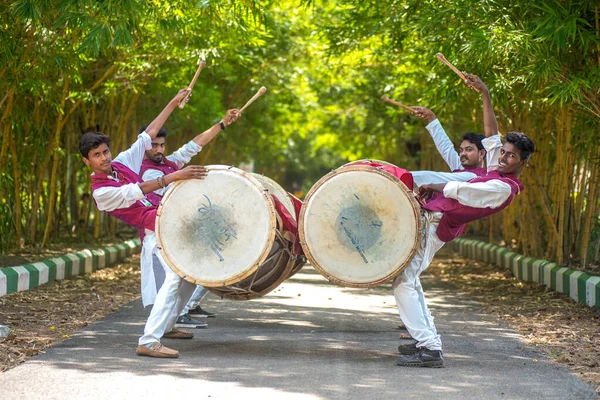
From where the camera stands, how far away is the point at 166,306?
6.91m

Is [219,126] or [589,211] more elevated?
[219,126]

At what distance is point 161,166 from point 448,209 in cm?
287

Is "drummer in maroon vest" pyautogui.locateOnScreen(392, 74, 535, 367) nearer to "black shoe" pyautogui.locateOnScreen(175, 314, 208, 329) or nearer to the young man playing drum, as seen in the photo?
"black shoe" pyautogui.locateOnScreen(175, 314, 208, 329)

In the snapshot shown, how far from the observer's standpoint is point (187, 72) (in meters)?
16.3

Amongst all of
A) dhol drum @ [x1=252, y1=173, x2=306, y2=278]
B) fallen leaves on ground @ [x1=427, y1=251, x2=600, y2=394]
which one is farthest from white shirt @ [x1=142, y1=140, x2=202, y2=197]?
fallen leaves on ground @ [x1=427, y1=251, x2=600, y2=394]

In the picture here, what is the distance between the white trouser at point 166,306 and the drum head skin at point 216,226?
0.19 m

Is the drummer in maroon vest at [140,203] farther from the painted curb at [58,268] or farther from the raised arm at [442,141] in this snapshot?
the painted curb at [58,268]

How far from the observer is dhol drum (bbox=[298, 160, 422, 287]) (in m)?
6.77

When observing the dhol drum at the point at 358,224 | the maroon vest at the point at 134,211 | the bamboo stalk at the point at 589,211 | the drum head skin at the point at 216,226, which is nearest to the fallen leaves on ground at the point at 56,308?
the maroon vest at the point at 134,211

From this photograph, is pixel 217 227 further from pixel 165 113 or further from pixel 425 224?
pixel 425 224

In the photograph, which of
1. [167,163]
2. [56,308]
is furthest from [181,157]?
[56,308]

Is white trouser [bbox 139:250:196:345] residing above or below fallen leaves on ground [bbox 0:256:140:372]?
above

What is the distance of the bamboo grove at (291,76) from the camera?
9469 millimetres

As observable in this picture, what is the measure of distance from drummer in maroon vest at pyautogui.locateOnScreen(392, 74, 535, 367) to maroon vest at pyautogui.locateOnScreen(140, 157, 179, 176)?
2.55m
